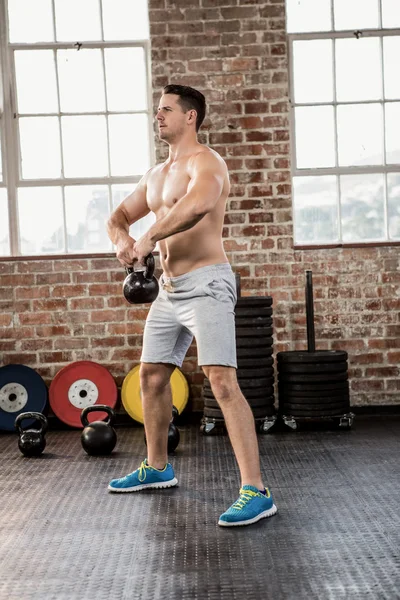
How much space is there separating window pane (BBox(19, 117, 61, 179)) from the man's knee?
2653 mm

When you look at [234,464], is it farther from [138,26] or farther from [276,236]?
[138,26]

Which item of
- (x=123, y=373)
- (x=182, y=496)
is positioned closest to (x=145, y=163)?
(x=123, y=373)

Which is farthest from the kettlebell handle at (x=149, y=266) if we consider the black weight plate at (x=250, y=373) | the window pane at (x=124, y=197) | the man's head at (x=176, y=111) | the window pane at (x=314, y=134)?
the window pane at (x=314, y=134)

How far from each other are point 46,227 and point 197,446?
203 centimetres

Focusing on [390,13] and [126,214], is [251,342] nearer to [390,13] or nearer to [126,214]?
[126,214]

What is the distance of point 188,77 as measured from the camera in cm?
540

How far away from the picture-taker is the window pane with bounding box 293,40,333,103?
Result: 5531 millimetres

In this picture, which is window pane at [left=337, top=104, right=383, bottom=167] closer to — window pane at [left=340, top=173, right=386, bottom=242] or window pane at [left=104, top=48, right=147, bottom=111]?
window pane at [left=340, top=173, right=386, bottom=242]

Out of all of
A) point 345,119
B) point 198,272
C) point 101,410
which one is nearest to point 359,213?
point 345,119

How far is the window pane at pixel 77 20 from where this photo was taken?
5.53m

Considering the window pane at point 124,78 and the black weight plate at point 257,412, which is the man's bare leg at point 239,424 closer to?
the black weight plate at point 257,412

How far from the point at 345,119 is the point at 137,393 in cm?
239

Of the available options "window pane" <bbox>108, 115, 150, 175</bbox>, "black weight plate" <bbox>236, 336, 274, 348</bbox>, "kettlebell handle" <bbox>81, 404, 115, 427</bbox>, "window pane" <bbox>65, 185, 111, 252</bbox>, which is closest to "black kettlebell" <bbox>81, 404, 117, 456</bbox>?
"kettlebell handle" <bbox>81, 404, 115, 427</bbox>

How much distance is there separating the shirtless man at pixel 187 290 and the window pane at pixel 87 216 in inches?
86.0
